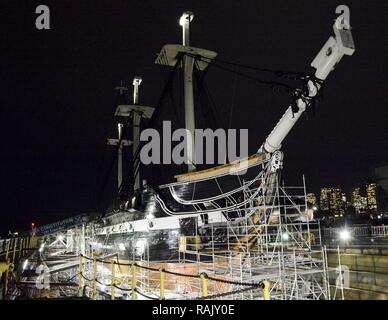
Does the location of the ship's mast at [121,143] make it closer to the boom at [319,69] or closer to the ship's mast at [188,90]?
the ship's mast at [188,90]

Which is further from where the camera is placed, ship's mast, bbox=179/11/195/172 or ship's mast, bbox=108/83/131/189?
ship's mast, bbox=108/83/131/189

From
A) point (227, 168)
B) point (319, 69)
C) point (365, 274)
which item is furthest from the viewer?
point (227, 168)

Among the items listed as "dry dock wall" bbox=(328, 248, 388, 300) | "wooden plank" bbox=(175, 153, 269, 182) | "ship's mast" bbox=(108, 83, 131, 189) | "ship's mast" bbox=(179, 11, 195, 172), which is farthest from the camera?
"ship's mast" bbox=(108, 83, 131, 189)

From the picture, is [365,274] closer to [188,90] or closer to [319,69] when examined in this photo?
[319,69]

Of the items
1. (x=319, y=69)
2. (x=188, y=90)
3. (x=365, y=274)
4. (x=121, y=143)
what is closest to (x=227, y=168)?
(x=319, y=69)

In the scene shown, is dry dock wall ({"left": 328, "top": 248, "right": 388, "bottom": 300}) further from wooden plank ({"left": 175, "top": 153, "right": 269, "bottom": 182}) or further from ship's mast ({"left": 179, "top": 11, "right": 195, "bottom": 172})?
ship's mast ({"left": 179, "top": 11, "right": 195, "bottom": 172})

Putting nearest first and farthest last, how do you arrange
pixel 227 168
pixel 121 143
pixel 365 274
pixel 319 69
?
pixel 319 69, pixel 365 274, pixel 227 168, pixel 121 143

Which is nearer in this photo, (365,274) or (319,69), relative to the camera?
(319,69)

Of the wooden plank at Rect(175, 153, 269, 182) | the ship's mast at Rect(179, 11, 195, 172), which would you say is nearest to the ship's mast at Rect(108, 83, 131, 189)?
the ship's mast at Rect(179, 11, 195, 172)

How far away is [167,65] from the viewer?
21516 millimetres

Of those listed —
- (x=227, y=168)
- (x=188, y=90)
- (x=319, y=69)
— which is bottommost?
(x=227, y=168)

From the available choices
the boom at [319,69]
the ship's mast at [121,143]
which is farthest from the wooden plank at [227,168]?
the ship's mast at [121,143]
